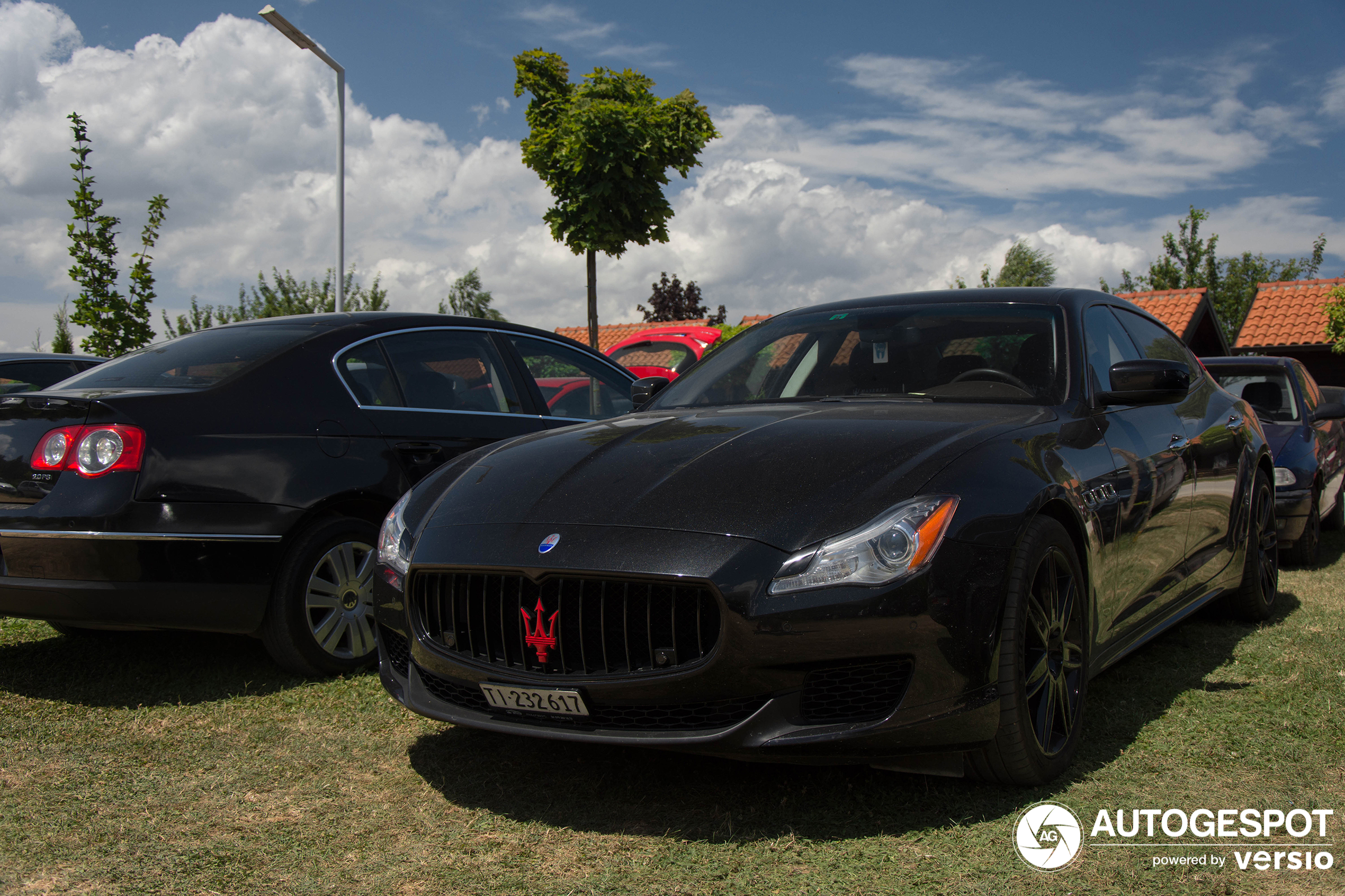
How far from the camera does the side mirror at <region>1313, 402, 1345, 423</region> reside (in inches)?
299

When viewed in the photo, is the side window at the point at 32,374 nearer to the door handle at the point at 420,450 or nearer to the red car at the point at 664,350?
the door handle at the point at 420,450

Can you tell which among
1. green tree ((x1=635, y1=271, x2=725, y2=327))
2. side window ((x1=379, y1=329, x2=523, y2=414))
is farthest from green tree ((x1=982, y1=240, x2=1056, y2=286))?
side window ((x1=379, y1=329, x2=523, y2=414))

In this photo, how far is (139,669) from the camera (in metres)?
4.68

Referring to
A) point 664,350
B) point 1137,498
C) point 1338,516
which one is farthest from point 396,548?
point 664,350

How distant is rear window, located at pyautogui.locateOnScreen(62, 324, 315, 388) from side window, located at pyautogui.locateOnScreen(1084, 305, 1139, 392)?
3144mm

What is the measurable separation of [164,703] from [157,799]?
1.10m

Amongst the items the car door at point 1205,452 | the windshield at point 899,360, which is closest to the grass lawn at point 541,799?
the car door at point 1205,452

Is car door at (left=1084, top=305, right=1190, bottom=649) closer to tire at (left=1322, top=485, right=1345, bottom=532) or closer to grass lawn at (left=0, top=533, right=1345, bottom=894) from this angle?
grass lawn at (left=0, top=533, right=1345, bottom=894)

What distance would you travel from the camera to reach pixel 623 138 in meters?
15.2

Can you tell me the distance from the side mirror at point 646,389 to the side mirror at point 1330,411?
5251mm

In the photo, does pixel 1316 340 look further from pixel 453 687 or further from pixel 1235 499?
pixel 453 687

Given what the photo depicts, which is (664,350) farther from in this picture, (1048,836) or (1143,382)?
(1048,836)

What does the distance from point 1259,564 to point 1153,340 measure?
50.7 inches

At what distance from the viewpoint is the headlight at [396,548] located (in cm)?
328
